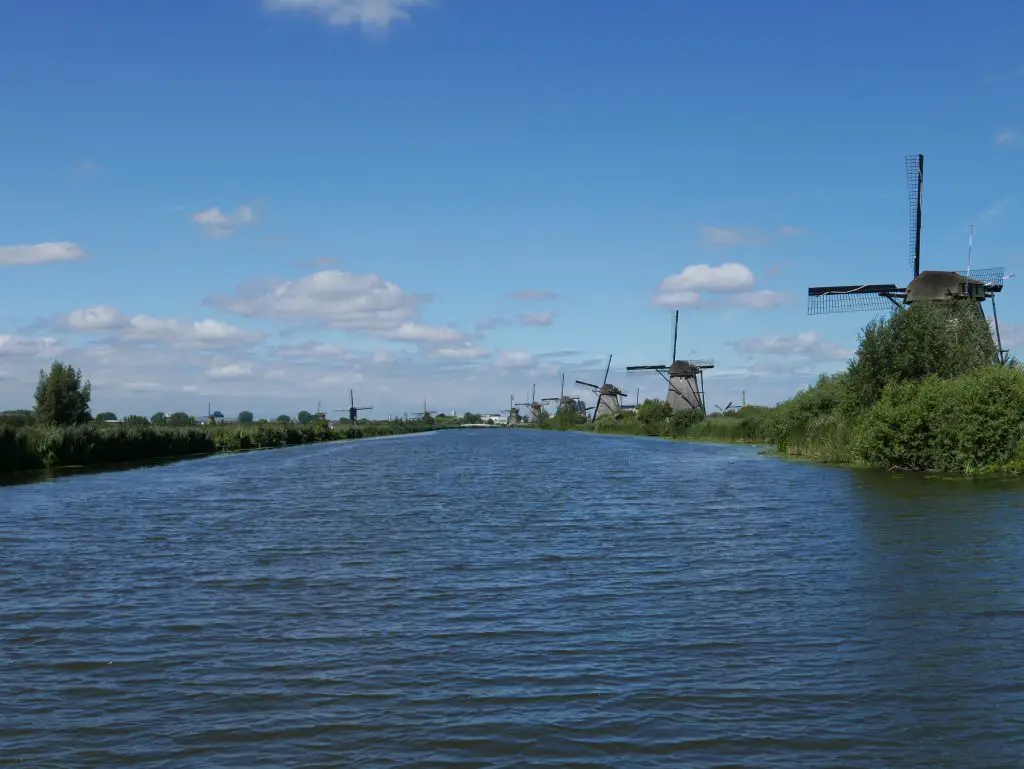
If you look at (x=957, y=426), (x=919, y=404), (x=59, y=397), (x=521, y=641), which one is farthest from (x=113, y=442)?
(x=521, y=641)

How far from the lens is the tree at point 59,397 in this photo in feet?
237

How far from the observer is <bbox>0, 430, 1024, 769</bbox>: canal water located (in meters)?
7.56

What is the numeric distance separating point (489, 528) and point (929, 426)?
839 inches

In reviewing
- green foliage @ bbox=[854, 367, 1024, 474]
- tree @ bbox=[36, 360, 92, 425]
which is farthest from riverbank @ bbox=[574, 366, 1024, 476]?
tree @ bbox=[36, 360, 92, 425]

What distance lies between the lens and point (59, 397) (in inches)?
2864

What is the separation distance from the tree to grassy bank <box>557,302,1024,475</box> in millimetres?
52541

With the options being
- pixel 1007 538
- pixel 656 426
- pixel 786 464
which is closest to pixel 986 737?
pixel 1007 538

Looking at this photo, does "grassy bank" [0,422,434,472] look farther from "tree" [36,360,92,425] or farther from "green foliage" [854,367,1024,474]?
"green foliage" [854,367,1024,474]

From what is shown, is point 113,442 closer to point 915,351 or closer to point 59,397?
point 59,397

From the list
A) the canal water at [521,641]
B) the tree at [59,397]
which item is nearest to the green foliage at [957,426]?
the canal water at [521,641]

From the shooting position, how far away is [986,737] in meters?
7.50

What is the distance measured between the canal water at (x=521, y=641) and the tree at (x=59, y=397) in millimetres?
53582

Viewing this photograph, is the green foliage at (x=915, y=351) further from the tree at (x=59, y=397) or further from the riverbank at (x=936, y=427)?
the tree at (x=59, y=397)

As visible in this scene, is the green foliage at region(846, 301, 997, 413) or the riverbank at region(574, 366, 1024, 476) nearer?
the riverbank at region(574, 366, 1024, 476)
